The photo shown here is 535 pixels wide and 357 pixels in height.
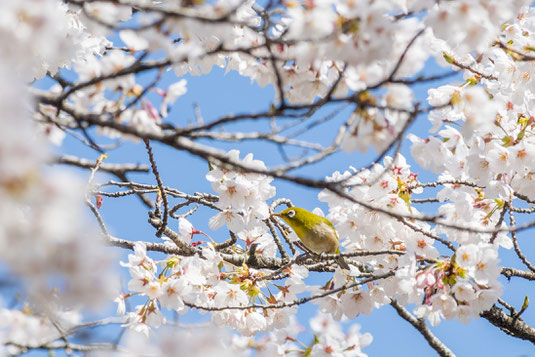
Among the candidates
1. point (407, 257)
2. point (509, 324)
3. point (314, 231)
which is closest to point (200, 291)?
point (314, 231)

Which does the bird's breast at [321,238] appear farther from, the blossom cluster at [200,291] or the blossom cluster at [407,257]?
the blossom cluster at [200,291]

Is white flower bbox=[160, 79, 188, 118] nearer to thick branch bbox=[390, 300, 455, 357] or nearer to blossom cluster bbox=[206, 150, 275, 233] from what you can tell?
blossom cluster bbox=[206, 150, 275, 233]

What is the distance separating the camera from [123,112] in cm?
209

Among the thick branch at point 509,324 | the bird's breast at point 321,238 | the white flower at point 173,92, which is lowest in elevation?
the thick branch at point 509,324

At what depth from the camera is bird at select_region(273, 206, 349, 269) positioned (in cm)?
434

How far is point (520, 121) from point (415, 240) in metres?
1.15

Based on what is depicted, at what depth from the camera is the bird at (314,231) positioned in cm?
434

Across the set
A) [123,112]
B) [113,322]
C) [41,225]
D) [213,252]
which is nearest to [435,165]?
[213,252]

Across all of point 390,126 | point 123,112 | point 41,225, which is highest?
point 123,112

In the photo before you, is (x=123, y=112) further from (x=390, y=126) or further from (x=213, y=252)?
(x=213, y=252)

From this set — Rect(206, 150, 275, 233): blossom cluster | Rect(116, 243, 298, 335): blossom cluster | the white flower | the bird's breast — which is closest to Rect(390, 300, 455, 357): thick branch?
the bird's breast

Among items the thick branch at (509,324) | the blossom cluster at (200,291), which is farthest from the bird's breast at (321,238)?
the thick branch at (509,324)

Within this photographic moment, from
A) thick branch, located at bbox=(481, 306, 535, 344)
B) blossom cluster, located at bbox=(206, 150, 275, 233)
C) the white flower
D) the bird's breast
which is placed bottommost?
Answer: thick branch, located at bbox=(481, 306, 535, 344)

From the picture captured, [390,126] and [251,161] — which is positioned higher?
[251,161]
